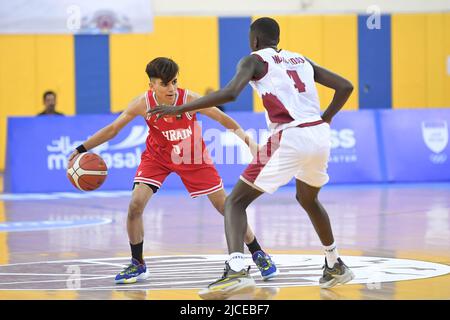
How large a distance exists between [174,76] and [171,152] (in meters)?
0.72

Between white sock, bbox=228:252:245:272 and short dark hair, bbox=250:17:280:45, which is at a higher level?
short dark hair, bbox=250:17:280:45

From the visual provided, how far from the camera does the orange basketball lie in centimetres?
841

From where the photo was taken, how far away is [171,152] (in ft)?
27.2


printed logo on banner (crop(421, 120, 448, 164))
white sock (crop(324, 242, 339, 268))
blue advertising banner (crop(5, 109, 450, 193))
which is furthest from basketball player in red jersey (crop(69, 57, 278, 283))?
printed logo on banner (crop(421, 120, 448, 164))

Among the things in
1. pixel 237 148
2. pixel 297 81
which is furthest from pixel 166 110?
pixel 237 148

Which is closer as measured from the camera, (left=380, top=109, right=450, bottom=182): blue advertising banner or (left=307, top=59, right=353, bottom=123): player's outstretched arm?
(left=307, top=59, right=353, bottom=123): player's outstretched arm

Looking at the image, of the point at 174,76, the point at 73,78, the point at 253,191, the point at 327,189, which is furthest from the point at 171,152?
the point at 73,78

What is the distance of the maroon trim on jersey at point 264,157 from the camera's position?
7090 mm

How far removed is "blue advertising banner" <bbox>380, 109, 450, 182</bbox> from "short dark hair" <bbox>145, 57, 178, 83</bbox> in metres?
10.9

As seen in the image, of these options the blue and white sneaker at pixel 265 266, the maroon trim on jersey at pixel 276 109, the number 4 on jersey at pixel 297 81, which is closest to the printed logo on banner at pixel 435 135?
the blue and white sneaker at pixel 265 266

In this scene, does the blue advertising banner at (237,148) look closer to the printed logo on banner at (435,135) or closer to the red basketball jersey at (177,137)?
the printed logo on banner at (435,135)

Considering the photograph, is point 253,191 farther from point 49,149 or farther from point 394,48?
point 394,48

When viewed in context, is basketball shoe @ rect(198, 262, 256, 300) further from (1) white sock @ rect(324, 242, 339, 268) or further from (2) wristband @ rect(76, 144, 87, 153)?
(2) wristband @ rect(76, 144, 87, 153)
